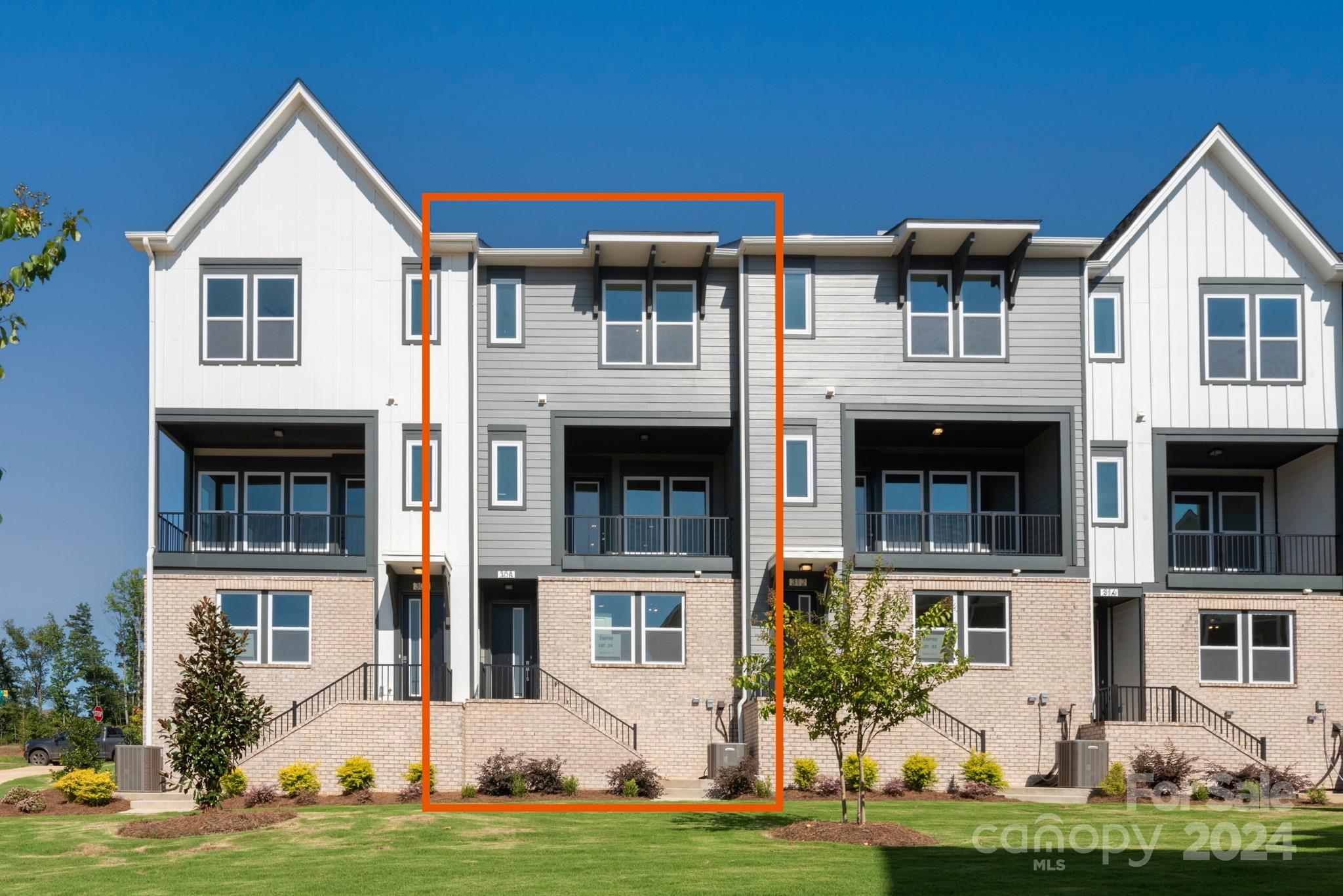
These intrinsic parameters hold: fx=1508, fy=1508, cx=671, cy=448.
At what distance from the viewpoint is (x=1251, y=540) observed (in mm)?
35719

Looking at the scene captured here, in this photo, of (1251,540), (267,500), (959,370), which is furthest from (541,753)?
Answer: (1251,540)

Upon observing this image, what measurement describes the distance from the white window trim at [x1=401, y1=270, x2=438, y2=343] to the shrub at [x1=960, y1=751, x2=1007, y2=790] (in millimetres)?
14543

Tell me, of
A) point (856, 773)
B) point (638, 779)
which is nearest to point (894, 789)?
point (856, 773)

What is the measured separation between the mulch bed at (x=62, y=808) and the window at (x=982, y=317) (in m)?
19.6

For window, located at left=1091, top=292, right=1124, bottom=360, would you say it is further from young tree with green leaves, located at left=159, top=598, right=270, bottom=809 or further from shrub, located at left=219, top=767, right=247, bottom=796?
shrub, located at left=219, top=767, right=247, bottom=796

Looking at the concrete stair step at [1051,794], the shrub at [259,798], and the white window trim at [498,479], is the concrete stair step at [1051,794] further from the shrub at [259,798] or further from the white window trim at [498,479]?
the shrub at [259,798]

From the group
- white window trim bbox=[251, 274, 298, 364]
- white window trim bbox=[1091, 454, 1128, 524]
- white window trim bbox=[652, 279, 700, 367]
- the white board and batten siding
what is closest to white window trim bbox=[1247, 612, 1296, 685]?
the white board and batten siding

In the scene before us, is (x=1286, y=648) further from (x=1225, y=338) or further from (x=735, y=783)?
(x=735, y=783)

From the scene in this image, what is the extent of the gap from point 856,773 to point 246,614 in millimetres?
13467

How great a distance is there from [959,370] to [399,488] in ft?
41.2

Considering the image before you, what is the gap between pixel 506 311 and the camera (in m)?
33.8

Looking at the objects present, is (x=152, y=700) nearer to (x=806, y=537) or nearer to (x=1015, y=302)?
(x=806, y=537)

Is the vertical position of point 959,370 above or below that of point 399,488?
above

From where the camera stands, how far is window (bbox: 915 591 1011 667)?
106 ft
